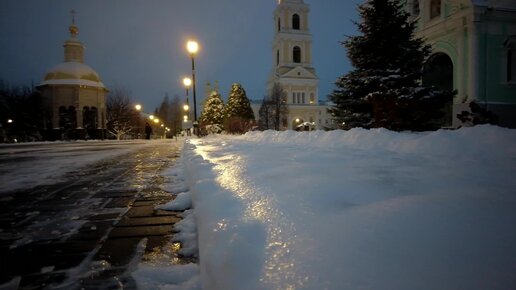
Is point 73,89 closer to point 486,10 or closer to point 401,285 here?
point 486,10

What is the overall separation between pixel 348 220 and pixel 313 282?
575mm

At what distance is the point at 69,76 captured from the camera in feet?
134

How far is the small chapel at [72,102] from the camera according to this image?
39875 mm

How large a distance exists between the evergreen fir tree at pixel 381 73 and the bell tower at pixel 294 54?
202ft

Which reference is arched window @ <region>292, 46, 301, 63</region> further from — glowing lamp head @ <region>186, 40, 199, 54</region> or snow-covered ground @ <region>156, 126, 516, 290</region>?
snow-covered ground @ <region>156, 126, 516, 290</region>

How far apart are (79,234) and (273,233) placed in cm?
199

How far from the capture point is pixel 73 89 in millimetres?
40375

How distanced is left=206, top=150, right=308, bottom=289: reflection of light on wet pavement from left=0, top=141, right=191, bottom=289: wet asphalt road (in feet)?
2.01

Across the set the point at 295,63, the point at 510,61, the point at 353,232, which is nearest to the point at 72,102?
the point at 510,61

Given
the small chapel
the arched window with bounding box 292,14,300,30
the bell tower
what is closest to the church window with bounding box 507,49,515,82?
the small chapel

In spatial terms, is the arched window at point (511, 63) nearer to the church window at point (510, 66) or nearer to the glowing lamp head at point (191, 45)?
the church window at point (510, 66)

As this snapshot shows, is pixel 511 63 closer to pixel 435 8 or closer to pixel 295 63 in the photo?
pixel 435 8

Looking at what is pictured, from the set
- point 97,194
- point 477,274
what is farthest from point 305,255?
point 97,194

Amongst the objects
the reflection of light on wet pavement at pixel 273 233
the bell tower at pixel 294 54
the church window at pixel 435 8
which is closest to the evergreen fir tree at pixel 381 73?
the church window at pixel 435 8
